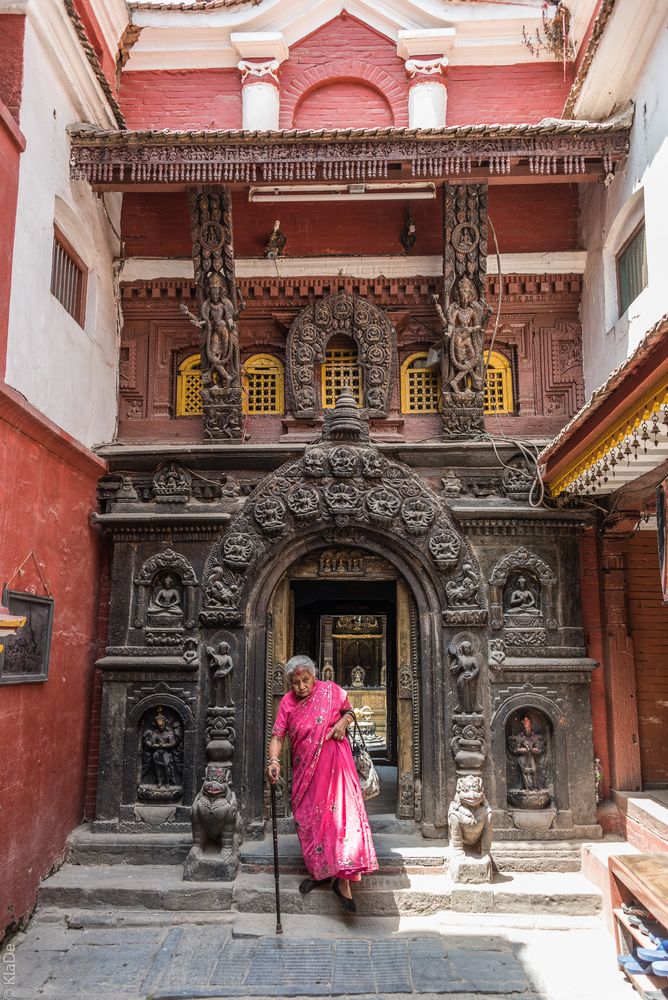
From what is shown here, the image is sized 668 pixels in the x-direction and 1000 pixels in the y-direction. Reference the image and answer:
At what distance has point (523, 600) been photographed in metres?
7.23

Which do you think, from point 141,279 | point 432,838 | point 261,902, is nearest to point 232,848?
point 261,902

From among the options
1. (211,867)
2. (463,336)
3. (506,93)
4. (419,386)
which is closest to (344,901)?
(211,867)

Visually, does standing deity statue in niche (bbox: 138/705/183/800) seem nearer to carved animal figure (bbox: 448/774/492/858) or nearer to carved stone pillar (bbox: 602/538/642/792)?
carved animal figure (bbox: 448/774/492/858)

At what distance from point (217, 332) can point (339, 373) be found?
4.35 ft

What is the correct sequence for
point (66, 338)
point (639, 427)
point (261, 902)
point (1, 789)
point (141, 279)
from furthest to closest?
point (141, 279) → point (66, 338) → point (261, 902) → point (1, 789) → point (639, 427)

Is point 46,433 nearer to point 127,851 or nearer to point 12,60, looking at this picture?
point 12,60

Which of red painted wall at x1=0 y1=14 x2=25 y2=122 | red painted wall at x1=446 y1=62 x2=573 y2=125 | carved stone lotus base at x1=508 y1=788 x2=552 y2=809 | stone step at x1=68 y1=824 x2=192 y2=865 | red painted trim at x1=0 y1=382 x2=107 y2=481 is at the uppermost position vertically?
red painted wall at x1=446 y1=62 x2=573 y2=125

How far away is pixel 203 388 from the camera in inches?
303

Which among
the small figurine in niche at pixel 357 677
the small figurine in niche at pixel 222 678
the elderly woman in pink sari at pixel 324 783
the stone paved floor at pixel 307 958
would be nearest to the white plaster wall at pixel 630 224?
the elderly woman in pink sari at pixel 324 783

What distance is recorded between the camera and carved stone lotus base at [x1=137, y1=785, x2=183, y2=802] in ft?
23.1

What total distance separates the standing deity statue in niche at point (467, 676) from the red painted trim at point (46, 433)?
3624 millimetres

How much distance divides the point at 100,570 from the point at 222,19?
590cm

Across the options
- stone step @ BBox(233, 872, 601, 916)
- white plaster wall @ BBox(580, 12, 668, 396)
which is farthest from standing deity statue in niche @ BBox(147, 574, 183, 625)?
white plaster wall @ BBox(580, 12, 668, 396)

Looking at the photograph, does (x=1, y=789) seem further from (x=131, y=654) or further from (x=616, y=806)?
(x=616, y=806)
